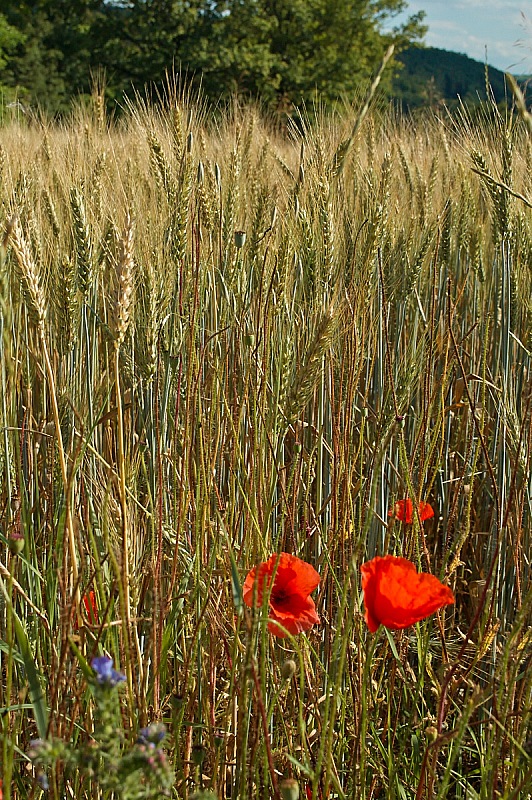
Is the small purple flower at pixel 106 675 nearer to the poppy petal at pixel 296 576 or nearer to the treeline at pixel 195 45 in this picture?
the poppy petal at pixel 296 576

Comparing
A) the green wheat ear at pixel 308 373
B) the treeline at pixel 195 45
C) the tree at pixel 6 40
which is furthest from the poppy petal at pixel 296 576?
the tree at pixel 6 40

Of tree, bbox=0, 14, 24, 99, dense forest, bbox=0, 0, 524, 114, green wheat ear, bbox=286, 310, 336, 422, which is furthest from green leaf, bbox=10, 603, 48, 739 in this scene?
tree, bbox=0, 14, 24, 99

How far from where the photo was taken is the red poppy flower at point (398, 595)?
2.57 feet

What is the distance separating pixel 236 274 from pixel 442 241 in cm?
83

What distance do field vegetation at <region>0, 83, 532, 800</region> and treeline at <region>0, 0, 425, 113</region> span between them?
14367 mm

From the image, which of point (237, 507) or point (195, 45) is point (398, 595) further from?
point (195, 45)

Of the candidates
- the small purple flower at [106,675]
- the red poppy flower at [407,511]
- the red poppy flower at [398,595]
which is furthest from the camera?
the red poppy flower at [407,511]

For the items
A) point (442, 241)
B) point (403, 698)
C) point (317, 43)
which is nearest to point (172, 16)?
point (317, 43)

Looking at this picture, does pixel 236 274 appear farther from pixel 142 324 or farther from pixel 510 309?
pixel 510 309

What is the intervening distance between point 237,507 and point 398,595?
18.1 inches

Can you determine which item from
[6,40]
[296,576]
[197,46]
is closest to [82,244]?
[296,576]

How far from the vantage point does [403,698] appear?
1.33 metres

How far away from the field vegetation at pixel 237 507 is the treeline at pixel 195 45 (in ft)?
47.1

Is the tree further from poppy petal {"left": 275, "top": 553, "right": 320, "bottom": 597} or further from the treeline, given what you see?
poppy petal {"left": 275, "top": 553, "right": 320, "bottom": 597}
